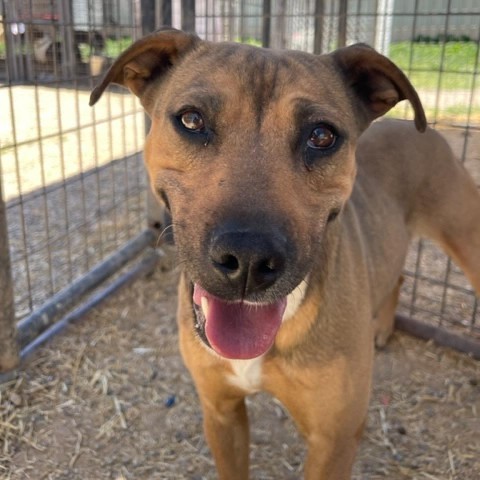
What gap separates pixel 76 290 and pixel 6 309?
2.91 ft

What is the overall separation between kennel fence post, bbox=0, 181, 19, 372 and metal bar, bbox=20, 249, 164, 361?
0.15 meters

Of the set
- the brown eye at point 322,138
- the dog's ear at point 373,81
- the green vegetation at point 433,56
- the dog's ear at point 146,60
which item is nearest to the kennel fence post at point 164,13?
the green vegetation at point 433,56

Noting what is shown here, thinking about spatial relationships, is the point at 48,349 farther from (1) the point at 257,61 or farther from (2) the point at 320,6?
(2) the point at 320,6

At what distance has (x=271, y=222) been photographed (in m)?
1.88

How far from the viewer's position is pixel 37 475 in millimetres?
3152

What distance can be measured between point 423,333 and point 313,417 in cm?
211

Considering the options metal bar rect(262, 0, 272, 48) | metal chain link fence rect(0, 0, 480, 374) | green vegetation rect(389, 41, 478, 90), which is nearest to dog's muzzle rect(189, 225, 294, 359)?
metal chain link fence rect(0, 0, 480, 374)

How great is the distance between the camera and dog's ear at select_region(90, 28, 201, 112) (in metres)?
2.47

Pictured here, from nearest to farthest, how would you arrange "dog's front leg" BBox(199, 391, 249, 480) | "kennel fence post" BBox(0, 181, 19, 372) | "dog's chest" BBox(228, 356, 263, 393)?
"dog's chest" BBox(228, 356, 263, 393)
"dog's front leg" BBox(199, 391, 249, 480)
"kennel fence post" BBox(0, 181, 19, 372)

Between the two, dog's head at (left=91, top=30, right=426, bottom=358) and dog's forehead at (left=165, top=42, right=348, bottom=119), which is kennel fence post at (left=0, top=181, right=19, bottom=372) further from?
dog's forehead at (left=165, top=42, right=348, bottom=119)

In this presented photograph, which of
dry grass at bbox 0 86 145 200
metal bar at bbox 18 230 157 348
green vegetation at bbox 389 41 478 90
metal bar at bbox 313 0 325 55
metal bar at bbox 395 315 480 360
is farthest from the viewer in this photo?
dry grass at bbox 0 86 145 200

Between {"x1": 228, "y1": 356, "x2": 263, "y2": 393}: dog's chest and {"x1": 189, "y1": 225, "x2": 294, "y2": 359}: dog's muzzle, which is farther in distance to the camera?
{"x1": 228, "y1": 356, "x2": 263, "y2": 393}: dog's chest

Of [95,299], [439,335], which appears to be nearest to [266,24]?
[95,299]

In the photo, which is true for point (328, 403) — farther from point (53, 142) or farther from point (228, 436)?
point (53, 142)
